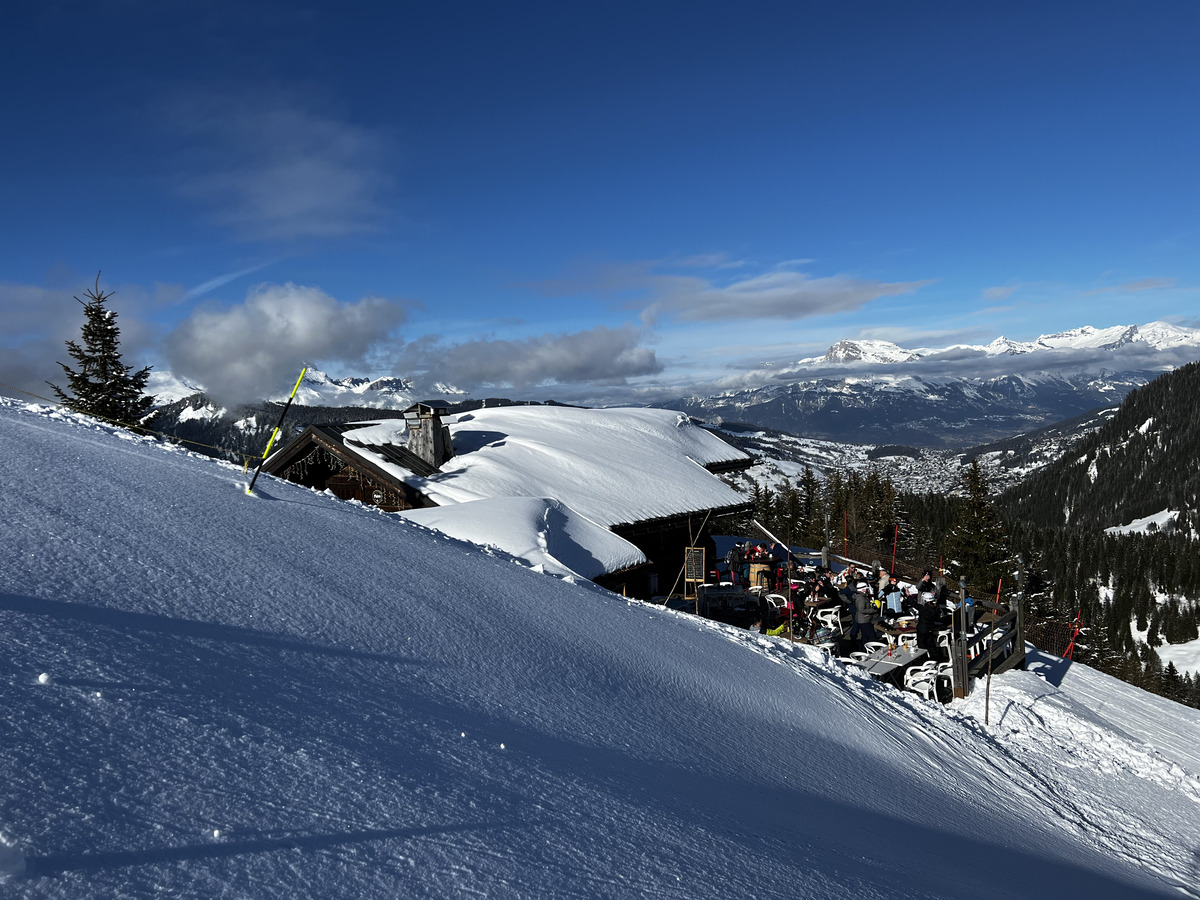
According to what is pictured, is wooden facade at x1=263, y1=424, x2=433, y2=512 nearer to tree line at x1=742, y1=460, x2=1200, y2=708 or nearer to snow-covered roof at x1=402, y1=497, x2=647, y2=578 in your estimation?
snow-covered roof at x1=402, y1=497, x2=647, y2=578

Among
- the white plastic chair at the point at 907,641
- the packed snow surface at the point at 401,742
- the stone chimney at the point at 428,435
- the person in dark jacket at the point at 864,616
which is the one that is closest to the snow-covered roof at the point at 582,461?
the stone chimney at the point at 428,435

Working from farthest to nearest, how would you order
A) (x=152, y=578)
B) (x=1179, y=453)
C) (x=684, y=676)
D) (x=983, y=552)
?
(x=1179, y=453), (x=983, y=552), (x=684, y=676), (x=152, y=578)

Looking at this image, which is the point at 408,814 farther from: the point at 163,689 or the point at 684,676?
the point at 684,676

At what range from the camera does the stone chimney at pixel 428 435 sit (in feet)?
64.6

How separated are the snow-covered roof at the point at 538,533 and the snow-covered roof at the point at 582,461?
7.87 ft

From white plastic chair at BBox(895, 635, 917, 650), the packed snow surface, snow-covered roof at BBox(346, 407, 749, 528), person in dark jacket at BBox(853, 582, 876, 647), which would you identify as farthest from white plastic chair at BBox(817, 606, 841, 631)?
the packed snow surface

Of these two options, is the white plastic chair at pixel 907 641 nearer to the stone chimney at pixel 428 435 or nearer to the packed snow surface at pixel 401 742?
the packed snow surface at pixel 401 742

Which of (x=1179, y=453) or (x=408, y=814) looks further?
(x=1179, y=453)

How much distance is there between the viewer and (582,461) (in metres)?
21.2

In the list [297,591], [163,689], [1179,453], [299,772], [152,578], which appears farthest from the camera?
[1179,453]

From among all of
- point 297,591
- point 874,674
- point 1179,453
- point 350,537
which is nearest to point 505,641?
point 297,591

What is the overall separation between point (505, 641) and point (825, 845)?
8.63ft

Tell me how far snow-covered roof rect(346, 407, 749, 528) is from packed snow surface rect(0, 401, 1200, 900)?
32.2 feet

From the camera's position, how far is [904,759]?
697cm
